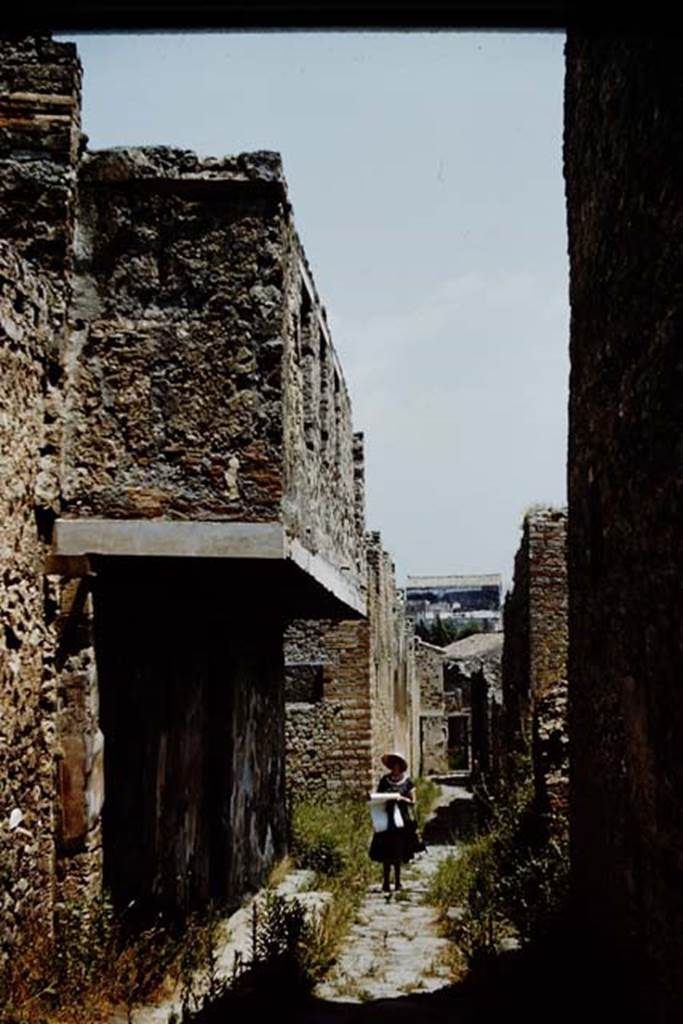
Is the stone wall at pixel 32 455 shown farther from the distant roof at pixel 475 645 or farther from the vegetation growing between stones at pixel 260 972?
the distant roof at pixel 475 645

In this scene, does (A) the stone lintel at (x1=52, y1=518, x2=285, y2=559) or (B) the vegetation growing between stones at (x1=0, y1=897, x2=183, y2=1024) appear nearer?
(B) the vegetation growing between stones at (x1=0, y1=897, x2=183, y2=1024)

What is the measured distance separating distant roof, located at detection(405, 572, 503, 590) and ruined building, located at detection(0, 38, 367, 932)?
77.1 m

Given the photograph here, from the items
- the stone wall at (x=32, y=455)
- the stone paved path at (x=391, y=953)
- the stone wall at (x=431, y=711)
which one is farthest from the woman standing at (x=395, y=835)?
the stone wall at (x=431, y=711)

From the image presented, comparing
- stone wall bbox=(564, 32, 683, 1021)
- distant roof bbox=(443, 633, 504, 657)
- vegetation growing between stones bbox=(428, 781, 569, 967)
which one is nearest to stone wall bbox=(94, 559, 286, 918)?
vegetation growing between stones bbox=(428, 781, 569, 967)

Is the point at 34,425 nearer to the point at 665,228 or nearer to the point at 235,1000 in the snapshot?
the point at 235,1000

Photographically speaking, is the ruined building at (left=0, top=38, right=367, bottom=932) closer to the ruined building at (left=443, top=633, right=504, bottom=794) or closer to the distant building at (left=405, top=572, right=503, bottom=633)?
the ruined building at (left=443, top=633, right=504, bottom=794)

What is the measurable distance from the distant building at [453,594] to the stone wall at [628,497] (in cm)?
7646

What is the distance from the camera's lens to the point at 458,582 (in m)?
84.8

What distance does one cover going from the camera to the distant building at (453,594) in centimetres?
8338

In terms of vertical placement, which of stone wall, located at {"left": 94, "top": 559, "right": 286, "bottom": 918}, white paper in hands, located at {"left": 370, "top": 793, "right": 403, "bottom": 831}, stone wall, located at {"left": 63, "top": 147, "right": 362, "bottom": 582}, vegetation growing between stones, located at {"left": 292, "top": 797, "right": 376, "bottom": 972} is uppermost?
stone wall, located at {"left": 63, "top": 147, "right": 362, "bottom": 582}

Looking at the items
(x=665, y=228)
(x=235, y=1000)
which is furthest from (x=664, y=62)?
(x=235, y=1000)

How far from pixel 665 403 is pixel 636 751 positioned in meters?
1.42

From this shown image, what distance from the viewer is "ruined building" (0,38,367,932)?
245 inches

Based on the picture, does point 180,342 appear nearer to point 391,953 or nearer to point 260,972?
point 260,972
